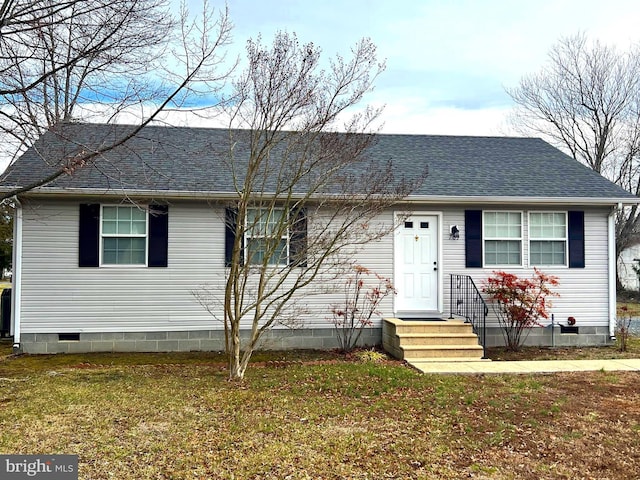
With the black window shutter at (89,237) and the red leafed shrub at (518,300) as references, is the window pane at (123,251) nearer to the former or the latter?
the black window shutter at (89,237)

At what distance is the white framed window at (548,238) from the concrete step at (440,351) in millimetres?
2767

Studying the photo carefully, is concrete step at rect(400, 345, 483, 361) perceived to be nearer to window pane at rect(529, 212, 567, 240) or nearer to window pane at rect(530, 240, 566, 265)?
window pane at rect(530, 240, 566, 265)

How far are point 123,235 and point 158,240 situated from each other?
2.07 feet

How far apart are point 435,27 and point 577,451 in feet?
30.6

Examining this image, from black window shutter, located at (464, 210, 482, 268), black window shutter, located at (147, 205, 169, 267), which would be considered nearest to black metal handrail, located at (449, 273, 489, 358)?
black window shutter, located at (464, 210, 482, 268)

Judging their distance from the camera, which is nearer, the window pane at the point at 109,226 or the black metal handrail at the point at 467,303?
the window pane at the point at 109,226

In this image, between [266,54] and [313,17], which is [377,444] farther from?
[313,17]

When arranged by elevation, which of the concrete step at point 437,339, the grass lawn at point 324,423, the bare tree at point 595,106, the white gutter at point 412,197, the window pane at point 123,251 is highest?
the bare tree at point 595,106

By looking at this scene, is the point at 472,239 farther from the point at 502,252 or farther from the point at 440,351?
the point at 440,351

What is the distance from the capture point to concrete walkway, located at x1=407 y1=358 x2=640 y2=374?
820cm

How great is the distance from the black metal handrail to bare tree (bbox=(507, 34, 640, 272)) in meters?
19.4

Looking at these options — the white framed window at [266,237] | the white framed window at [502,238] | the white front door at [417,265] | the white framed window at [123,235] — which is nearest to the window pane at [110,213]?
the white framed window at [123,235]

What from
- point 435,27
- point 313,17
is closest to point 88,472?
point 313,17

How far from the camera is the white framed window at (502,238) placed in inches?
432
